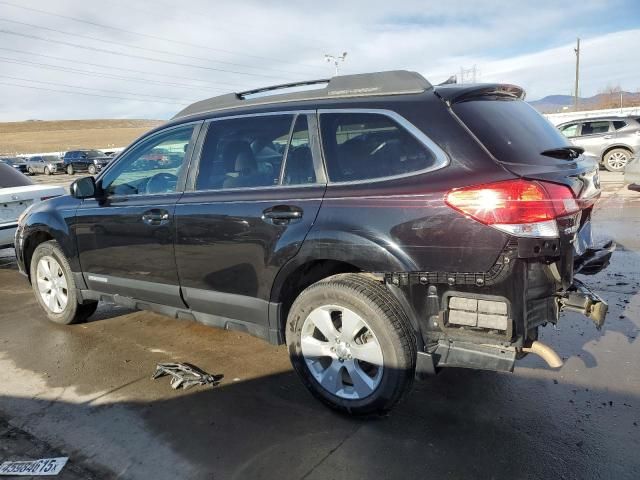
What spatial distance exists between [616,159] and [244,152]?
15.0 m

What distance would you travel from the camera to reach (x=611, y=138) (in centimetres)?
1544

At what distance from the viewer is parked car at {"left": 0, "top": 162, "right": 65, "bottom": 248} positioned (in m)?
7.23

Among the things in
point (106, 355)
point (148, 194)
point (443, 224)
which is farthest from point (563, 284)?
point (106, 355)

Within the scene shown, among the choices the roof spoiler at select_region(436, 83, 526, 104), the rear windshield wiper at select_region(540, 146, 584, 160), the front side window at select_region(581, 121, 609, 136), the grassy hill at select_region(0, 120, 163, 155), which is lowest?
the front side window at select_region(581, 121, 609, 136)

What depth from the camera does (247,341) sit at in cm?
454

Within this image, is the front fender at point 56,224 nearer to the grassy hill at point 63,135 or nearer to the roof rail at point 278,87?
the roof rail at point 278,87

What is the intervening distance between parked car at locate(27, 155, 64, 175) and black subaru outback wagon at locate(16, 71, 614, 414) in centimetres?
3720

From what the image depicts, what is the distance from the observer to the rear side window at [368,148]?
2.95m

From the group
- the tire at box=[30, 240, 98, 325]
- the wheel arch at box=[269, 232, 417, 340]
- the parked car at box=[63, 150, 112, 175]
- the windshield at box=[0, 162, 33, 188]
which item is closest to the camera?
the wheel arch at box=[269, 232, 417, 340]

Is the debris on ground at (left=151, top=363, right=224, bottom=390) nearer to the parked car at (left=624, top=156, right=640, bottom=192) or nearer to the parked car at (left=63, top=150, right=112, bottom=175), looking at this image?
the parked car at (left=624, top=156, right=640, bottom=192)

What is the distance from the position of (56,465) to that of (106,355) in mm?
1564

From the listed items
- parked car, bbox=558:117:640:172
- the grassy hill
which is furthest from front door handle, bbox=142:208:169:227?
the grassy hill

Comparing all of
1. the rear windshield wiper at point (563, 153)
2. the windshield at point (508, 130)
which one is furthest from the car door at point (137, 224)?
the rear windshield wiper at point (563, 153)

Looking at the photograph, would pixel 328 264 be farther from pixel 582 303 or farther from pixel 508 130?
pixel 582 303
